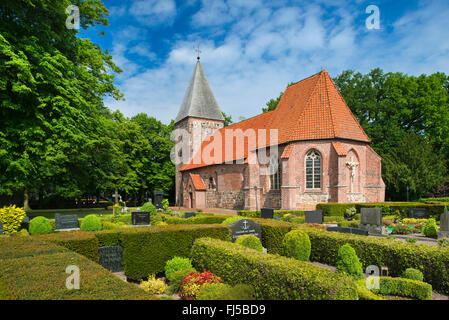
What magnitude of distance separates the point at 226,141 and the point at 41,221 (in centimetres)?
2327

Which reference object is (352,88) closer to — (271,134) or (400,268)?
(271,134)

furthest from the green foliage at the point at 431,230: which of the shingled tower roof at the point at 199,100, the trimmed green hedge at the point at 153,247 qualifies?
the shingled tower roof at the point at 199,100

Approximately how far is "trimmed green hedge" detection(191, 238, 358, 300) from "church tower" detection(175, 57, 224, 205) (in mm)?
32415

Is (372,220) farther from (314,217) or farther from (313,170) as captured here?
(313,170)

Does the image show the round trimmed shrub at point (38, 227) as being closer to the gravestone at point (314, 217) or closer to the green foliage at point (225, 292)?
the green foliage at point (225, 292)

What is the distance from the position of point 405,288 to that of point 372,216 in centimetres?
828

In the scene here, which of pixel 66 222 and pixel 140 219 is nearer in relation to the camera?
pixel 66 222

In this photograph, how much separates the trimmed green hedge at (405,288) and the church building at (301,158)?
15.6m

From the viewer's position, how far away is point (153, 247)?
27.1ft

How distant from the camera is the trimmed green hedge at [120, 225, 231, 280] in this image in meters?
8.01

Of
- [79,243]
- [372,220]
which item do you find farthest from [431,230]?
[79,243]

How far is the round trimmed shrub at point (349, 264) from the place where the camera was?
723 centimetres
